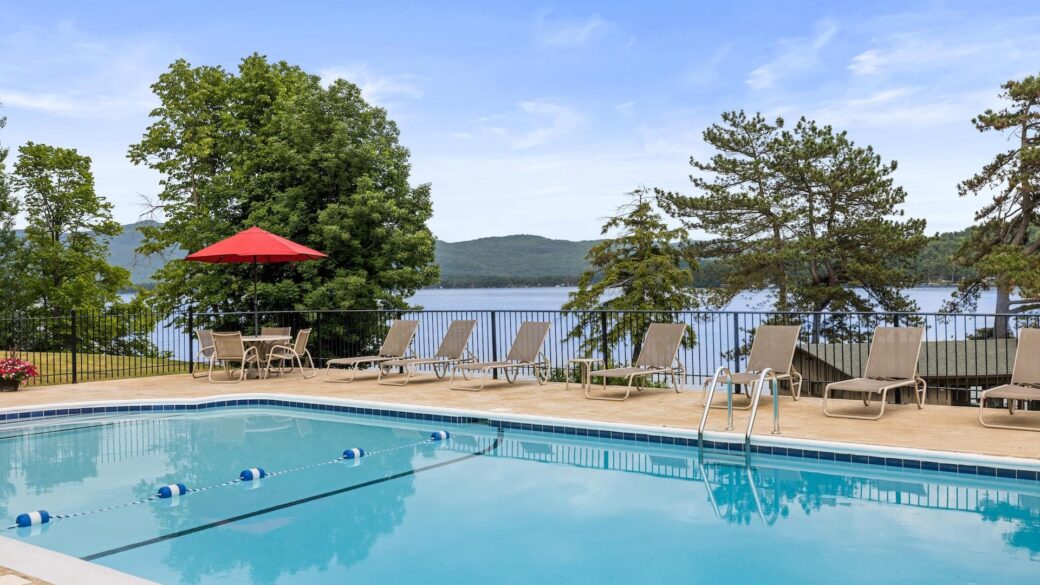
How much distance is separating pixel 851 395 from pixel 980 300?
7.26 metres

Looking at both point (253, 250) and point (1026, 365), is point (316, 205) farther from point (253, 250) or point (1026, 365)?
point (1026, 365)

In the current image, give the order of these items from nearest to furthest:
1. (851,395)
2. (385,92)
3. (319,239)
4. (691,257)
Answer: (319,239) < (851,395) < (385,92) < (691,257)

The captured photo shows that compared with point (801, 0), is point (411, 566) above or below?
below

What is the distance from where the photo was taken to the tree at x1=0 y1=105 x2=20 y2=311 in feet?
82.0

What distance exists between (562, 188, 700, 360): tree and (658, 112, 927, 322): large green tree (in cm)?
211

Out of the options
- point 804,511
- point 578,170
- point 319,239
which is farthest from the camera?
point 578,170

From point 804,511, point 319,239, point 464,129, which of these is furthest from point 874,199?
point 804,511

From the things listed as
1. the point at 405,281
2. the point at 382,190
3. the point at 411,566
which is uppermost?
the point at 382,190

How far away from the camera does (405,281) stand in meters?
19.4

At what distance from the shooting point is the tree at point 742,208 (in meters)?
27.7

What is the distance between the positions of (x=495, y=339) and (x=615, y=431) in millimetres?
4175

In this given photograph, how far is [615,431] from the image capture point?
7.35m

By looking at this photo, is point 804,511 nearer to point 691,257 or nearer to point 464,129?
point 691,257

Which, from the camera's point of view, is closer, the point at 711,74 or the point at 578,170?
the point at 711,74
